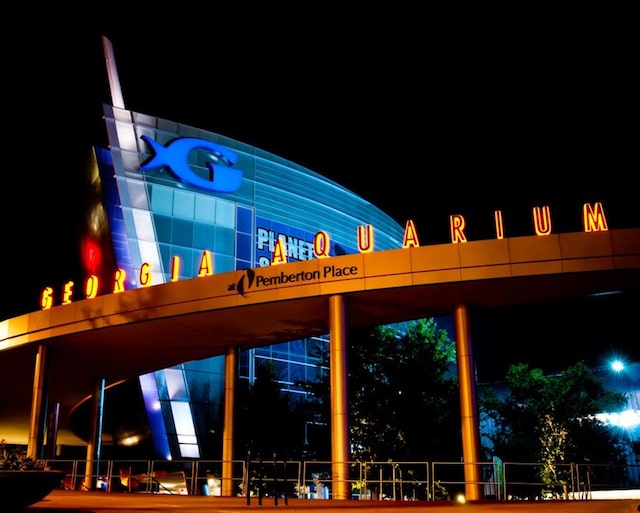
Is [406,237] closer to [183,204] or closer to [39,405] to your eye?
[39,405]

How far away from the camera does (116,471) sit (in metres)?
51.0

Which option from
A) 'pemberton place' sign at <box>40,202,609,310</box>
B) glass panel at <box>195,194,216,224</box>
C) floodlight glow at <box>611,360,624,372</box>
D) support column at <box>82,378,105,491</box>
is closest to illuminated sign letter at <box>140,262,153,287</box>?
'pemberton place' sign at <box>40,202,609,310</box>

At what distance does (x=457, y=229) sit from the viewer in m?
22.7

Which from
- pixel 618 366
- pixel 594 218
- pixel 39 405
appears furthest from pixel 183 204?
pixel 618 366

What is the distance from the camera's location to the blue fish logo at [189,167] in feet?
155

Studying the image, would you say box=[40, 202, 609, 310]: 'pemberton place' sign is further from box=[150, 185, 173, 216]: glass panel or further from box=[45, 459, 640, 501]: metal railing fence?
box=[150, 185, 173, 216]: glass panel

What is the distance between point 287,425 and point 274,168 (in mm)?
25066

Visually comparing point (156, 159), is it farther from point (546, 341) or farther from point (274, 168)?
point (546, 341)

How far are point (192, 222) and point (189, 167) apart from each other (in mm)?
4412

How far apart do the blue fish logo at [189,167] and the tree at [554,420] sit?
79.5ft

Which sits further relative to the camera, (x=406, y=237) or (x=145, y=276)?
(x=145, y=276)

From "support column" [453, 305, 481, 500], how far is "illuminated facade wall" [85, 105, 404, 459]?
24.4m

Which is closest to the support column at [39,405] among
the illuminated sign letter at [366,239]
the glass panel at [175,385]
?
the glass panel at [175,385]

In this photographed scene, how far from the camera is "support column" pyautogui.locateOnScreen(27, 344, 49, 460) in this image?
89.2ft
